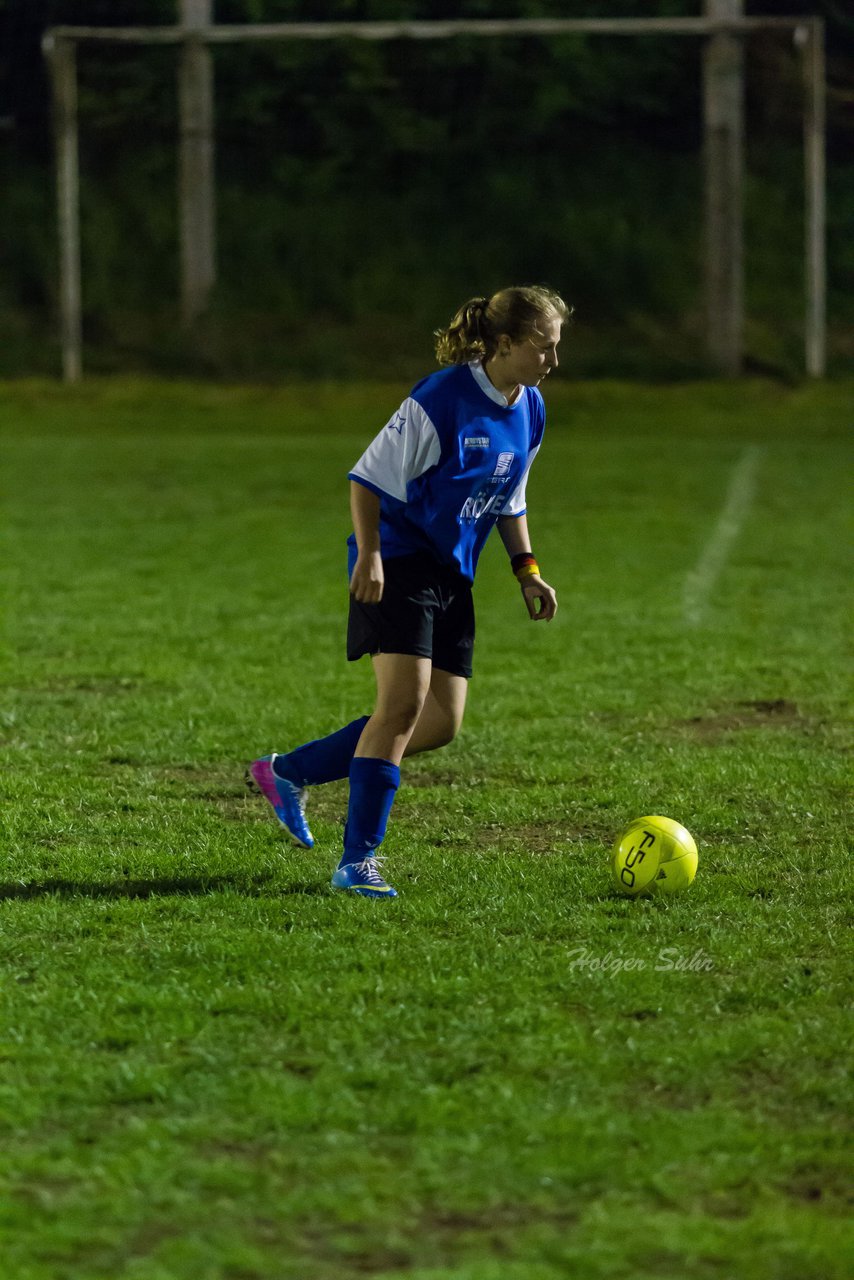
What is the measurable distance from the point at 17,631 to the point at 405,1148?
5.86 metres

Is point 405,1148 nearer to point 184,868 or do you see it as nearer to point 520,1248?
point 520,1248

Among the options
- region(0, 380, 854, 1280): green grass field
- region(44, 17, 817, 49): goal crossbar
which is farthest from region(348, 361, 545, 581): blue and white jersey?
region(44, 17, 817, 49): goal crossbar

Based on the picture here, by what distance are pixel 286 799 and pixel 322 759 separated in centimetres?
15

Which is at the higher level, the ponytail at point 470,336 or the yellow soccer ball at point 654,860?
the ponytail at point 470,336

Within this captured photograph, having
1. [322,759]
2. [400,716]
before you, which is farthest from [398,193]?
[400,716]

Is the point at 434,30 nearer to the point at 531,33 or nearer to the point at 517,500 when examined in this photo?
the point at 531,33

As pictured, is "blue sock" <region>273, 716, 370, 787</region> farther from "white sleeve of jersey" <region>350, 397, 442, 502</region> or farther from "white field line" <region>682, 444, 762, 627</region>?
"white field line" <region>682, 444, 762, 627</region>

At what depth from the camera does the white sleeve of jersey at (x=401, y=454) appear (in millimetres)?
4773

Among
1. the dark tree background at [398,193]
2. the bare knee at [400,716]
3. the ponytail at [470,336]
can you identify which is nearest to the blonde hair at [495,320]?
the ponytail at [470,336]

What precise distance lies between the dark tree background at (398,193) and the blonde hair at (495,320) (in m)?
16.2

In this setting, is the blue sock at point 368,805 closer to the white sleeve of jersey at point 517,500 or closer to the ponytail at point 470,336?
the white sleeve of jersey at point 517,500

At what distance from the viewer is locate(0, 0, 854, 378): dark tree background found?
21938 mm

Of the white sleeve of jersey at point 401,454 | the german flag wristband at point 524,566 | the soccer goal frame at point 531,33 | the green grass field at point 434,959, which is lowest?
the green grass field at point 434,959

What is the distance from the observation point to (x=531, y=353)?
15.6 ft
